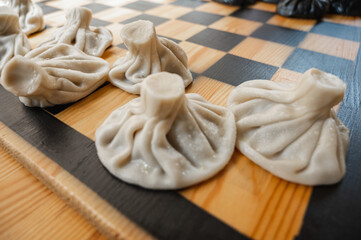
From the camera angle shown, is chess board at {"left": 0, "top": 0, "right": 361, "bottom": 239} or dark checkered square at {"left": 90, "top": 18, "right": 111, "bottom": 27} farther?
dark checkered square at {"left": 90, "top": 18, "right": 111, "bottom": 27}

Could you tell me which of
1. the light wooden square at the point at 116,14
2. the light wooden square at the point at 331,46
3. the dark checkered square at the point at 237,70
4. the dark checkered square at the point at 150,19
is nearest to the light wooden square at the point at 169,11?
the dark checkered square at the point at 150,19

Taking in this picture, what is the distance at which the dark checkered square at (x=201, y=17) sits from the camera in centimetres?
284

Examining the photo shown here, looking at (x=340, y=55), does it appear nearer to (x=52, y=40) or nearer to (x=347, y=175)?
(x=347, y=175)

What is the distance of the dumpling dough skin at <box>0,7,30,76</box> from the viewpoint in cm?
182

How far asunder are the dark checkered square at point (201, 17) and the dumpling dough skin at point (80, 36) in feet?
3.61

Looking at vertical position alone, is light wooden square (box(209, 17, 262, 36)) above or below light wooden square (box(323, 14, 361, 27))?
below

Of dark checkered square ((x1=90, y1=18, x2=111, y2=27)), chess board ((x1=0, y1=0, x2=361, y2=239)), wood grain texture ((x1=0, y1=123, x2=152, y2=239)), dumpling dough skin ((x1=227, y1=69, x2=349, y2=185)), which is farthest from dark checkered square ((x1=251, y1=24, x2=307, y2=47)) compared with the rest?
wood grain texture ((x1=0, y1=123, x2=152, y2=239))

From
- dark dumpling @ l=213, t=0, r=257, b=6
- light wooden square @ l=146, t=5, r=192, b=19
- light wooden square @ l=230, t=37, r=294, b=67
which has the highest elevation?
dark dumpling @ l=213, t=0, r=257, b=6

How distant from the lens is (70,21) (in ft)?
6.96

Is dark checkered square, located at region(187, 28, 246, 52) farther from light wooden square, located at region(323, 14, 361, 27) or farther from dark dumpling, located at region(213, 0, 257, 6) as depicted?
light wooden square, located at region(323, 14, 361, 27)

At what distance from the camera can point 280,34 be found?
2.58 m

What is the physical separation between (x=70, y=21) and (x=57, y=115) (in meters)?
1.00

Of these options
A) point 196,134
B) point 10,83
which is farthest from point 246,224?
point 10,83

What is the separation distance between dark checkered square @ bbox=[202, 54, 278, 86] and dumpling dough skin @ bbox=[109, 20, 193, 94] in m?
0.25
